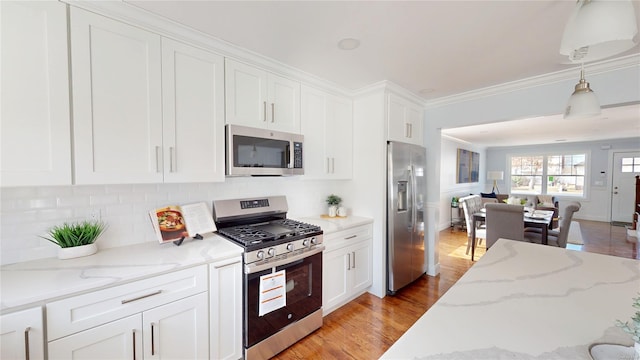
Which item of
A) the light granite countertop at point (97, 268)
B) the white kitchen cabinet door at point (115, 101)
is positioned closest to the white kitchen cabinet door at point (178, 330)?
the light granite countertop at point (97, 268)

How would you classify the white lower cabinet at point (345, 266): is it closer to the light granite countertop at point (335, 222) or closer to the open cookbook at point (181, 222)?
the light granite countertop at point (335, 222)

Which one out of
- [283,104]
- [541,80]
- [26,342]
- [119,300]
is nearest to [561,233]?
[541,80]

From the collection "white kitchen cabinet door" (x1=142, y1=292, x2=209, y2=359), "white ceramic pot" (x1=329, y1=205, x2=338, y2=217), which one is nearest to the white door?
"white ceramic pot" (x1=329, y1=205, x2=338, y2=217)

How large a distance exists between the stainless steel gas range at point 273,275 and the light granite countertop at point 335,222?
0.28 m

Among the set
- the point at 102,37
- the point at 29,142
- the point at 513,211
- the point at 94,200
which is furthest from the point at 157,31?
the point at 513,211

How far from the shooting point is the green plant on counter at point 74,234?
1.48m

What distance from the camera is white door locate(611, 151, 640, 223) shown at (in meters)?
6.69

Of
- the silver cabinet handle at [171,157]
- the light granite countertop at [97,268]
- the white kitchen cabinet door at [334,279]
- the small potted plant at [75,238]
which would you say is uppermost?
the silver cabinet handle at [171,157]

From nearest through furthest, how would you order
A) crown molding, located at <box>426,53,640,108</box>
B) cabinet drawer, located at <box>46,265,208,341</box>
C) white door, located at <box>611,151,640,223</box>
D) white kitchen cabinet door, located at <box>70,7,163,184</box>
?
cabinet drawer, located at <box>46,265,208,341</box> → white kitchen cabinet door, located at <box>70,7,163,184</box> → crown molding, located at <box>426,53,640,108</box> → white door, located at <box>611,151,640,223</box>

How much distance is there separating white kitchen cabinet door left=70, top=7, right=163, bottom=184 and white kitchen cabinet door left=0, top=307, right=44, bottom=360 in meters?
0.66

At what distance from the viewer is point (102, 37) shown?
145 centimetres

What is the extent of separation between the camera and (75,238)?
59.2 inches

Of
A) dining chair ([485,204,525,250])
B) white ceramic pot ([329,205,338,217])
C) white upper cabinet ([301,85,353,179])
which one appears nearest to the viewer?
white upper cabinet ([301,85,353,179])

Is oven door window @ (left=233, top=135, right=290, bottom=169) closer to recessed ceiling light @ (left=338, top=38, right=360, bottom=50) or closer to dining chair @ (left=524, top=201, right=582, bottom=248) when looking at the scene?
recessed ceiling light @ (left=338, top=38, right=360, bottom=50)
